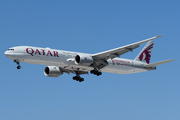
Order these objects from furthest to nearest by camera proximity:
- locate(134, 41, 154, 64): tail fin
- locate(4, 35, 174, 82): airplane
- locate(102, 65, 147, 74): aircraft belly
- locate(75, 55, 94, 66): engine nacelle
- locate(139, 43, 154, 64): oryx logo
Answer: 1. locate(139, 43, 154, 64): oryx logo
2. locate(134, 41, 154, 64): tail fin
3. locate(102, 65, 147, 74): aircraft belly
4. locate(75, 55, 94, 66): engine nacelle
5. locate(4, 35, 174, 82): airplane

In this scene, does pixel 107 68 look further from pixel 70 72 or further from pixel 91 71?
pixel 70 72

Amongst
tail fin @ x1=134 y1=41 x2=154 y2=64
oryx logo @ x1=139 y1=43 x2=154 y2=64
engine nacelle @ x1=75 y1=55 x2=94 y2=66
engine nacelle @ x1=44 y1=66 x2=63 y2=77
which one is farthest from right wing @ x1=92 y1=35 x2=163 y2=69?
oryx logo @ x1=139 y1=43 x2=154 y2=64

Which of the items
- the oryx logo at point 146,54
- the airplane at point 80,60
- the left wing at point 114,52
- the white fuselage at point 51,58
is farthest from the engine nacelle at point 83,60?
the oryx logo at point 146,54

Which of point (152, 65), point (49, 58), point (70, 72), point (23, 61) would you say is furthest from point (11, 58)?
point (152, 65)

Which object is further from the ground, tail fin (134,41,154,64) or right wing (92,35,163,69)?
tail fin (134,41,154,64)

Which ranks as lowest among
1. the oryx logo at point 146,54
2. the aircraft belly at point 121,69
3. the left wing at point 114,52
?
the aircraft belly at point 121,69

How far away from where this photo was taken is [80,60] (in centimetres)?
4878

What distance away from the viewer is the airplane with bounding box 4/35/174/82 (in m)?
46.4

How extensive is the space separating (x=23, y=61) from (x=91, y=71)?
11617 millimetres

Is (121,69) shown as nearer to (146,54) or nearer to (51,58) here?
(146,54)

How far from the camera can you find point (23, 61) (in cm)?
4644

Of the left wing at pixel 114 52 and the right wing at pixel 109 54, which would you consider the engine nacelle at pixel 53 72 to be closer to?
the right wing at pixel 109 54

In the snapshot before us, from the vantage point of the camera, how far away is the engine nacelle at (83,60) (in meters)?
48.9

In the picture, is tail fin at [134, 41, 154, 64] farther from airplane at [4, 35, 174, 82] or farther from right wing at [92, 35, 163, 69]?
right wing at [92, 35, 163, 69]
